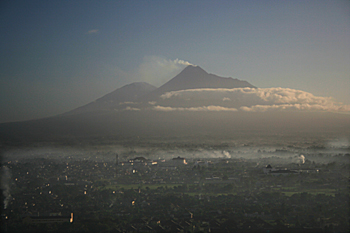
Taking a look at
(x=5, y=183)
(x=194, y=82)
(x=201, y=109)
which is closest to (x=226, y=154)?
(x=201, y=109)

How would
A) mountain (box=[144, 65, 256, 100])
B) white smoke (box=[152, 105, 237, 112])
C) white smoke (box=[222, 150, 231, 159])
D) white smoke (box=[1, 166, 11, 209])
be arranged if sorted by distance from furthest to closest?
white smoke (box=[152, 105, 237, 112]) < mountain (box=[144, 65, 256, 100]) < white smoke (box=[222, 150, 231, 159]) < white smoke (box=[1, 166, 11, 209])

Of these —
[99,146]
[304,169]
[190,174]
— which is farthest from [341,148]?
[99,146]

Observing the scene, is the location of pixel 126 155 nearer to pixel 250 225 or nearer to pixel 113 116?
pixel 113 116

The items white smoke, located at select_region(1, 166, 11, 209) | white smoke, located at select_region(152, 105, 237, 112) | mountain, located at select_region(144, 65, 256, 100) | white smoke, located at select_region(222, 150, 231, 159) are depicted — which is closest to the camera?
white smoke, located at select_region(1, 166, 11, 209)

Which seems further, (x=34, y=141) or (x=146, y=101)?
(x=146, y=101)

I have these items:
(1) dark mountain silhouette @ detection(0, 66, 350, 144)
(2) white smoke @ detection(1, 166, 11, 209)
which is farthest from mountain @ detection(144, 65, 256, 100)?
(2) white smoke @ detection(1, 166, 11, 209)

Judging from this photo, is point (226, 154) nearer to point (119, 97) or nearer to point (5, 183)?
point (119, 97)

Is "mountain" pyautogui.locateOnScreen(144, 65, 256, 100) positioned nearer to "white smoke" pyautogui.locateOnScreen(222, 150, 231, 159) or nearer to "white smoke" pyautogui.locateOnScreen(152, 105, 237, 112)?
"white smoke" pyautogui.locateOnScreen(152, 105, 237, 112)
